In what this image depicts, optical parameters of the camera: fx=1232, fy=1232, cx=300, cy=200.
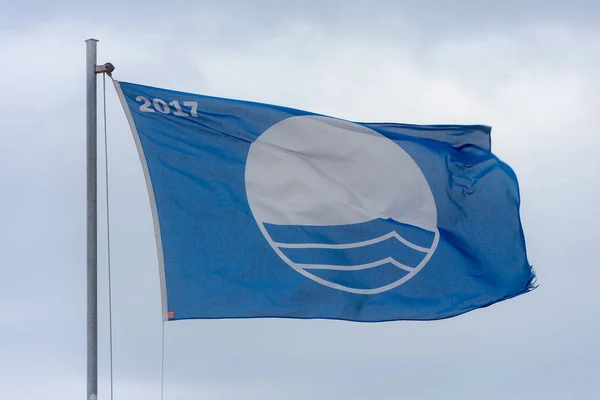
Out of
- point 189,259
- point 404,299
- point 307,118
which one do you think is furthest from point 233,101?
point 404,299

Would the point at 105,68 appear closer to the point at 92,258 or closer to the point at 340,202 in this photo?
the point at 92,258

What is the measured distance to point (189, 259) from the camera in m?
19.7

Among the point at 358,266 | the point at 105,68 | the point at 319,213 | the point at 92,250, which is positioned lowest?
the point at 358,266

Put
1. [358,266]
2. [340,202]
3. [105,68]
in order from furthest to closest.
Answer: [340,202] → [358,266] → [105,68]

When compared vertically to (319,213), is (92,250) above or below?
below

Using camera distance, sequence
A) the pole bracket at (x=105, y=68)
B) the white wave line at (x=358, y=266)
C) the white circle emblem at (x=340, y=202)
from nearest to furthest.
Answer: the pole bracket at (x=105, y=68)
the white wave line at (x=358, y=266)
the white circle emblem at (x=340, y=202)

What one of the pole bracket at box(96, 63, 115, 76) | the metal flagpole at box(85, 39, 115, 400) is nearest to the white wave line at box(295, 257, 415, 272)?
the metal flagpole at box(85, 39, 115, 400)

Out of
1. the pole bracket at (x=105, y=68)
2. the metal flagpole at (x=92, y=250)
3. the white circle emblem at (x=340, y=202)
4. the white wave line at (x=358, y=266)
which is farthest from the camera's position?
the white circle emblem at (x=340, y=202)

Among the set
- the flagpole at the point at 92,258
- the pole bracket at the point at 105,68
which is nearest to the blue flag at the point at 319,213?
the pole bracket at the point at 105,68

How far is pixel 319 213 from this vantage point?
68.7 feet

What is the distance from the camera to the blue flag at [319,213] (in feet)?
65.4

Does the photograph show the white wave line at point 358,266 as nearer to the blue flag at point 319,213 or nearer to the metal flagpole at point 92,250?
the blue flag at point 319,213

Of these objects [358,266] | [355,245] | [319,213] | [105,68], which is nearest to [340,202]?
[319,213]

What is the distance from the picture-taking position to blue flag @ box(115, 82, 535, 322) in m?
19.9
